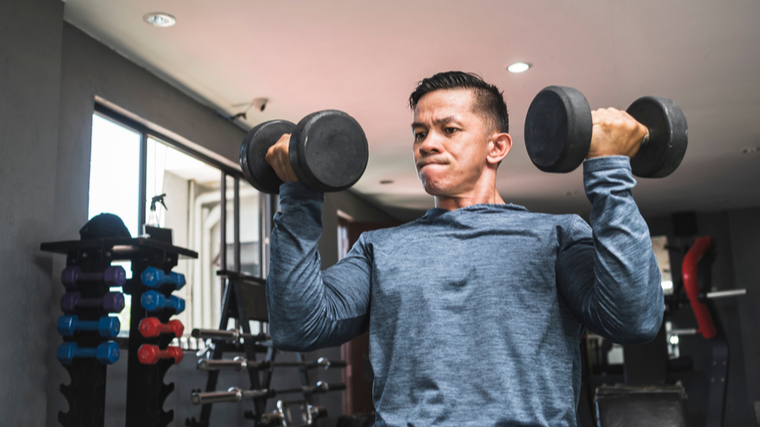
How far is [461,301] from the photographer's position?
3.10ft

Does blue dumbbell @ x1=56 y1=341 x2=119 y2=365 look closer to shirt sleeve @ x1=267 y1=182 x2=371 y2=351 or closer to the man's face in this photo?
shirt sleeve @ x1=267 y1=182 x2=371 y2=351

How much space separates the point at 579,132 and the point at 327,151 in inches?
14.6

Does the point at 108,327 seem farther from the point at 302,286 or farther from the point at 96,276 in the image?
the point at 302,286

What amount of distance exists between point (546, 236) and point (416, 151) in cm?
28

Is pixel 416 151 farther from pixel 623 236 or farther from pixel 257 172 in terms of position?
pixel 623 236

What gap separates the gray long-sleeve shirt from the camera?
2.84 ft

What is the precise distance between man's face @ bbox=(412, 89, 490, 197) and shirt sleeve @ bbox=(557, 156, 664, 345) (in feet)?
0.76

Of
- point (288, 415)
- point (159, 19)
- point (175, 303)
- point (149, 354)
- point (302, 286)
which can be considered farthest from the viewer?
point (288, 415)

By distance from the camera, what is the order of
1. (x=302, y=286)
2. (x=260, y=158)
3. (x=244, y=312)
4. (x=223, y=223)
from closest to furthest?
(x=302, y=286)
(x=260, y=158)
(x=244, y=312)
(x=223, y=223)

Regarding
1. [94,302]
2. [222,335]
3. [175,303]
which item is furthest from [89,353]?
[222,335]

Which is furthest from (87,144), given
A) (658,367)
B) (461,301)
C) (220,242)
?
(658,367)

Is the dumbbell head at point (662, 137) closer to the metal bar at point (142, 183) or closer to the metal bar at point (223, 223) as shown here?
the metal bar at point (142, 183)

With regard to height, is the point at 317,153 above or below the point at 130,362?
above

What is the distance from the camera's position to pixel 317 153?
0.97 m
